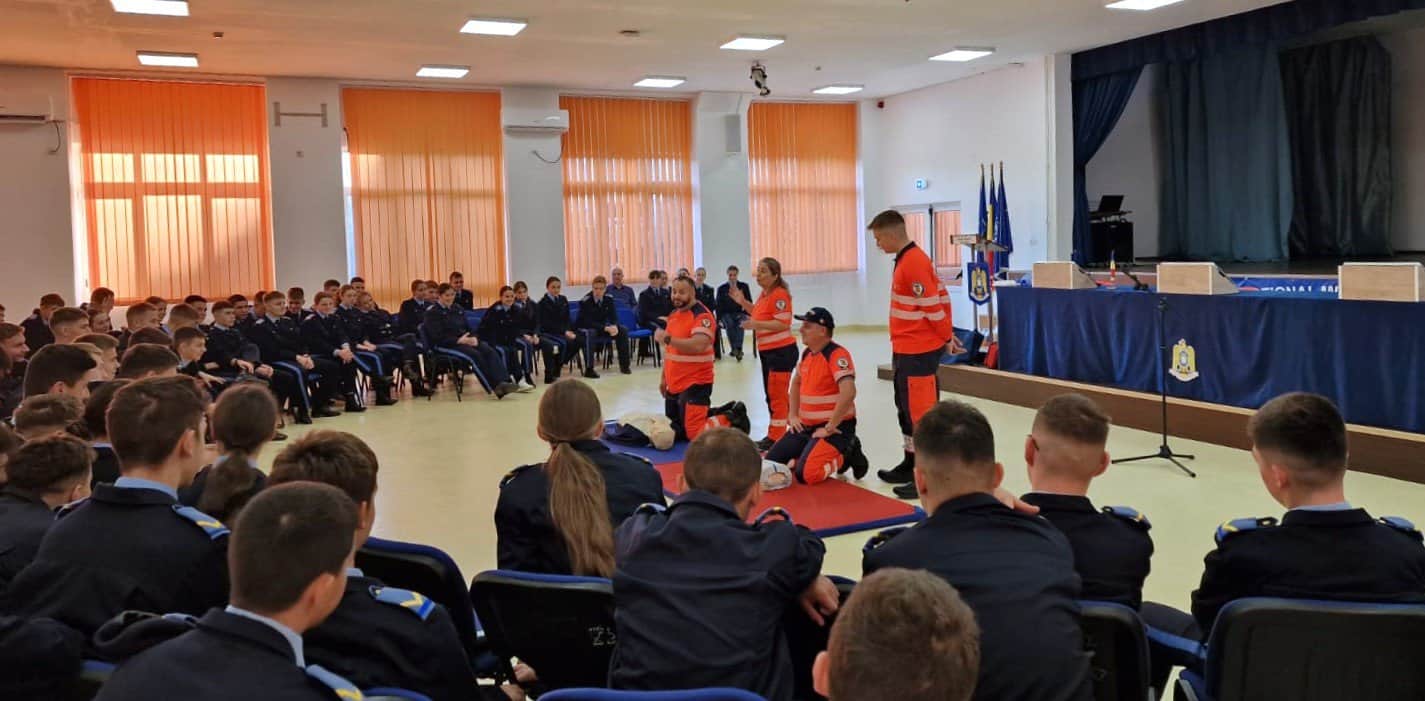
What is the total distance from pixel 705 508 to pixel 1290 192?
1374 cm

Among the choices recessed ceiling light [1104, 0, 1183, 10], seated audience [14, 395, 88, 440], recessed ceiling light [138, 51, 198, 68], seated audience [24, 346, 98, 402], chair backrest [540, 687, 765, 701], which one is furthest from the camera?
recessed ceiling light [138, 51, 198, 68]

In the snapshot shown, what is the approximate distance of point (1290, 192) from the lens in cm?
1372

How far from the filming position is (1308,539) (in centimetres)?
232

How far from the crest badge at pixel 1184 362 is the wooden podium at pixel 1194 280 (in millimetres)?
382

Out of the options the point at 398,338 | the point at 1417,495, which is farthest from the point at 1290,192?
the point at 398,338

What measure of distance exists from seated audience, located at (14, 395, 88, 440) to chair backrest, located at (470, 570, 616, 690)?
1.75m

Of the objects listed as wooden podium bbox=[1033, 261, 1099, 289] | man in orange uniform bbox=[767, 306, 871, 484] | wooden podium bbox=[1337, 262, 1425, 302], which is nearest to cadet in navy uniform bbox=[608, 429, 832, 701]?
man in orange uniform bbox=[767, 306, 871, 484]

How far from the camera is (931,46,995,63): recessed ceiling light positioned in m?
12.4

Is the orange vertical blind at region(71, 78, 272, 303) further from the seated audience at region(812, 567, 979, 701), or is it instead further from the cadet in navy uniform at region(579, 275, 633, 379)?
the seated audience at region(812, 567, 979, 701)

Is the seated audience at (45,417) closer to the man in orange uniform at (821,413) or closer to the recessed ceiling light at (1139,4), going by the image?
the man in orange uniform at (821,413)

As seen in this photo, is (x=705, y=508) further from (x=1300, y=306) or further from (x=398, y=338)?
(x=398, y=338)

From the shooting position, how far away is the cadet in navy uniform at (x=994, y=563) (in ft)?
6.27

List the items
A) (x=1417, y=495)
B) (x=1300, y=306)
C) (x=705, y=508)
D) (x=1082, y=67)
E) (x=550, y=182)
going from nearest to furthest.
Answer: (x=705, y=508) → (x=1417, y=495) → (x=1300, y=306) → (x=1082, y=67) → (x=550, y=182)

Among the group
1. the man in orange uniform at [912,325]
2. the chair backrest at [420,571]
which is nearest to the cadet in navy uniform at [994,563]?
the chair backrest at [420,571]
